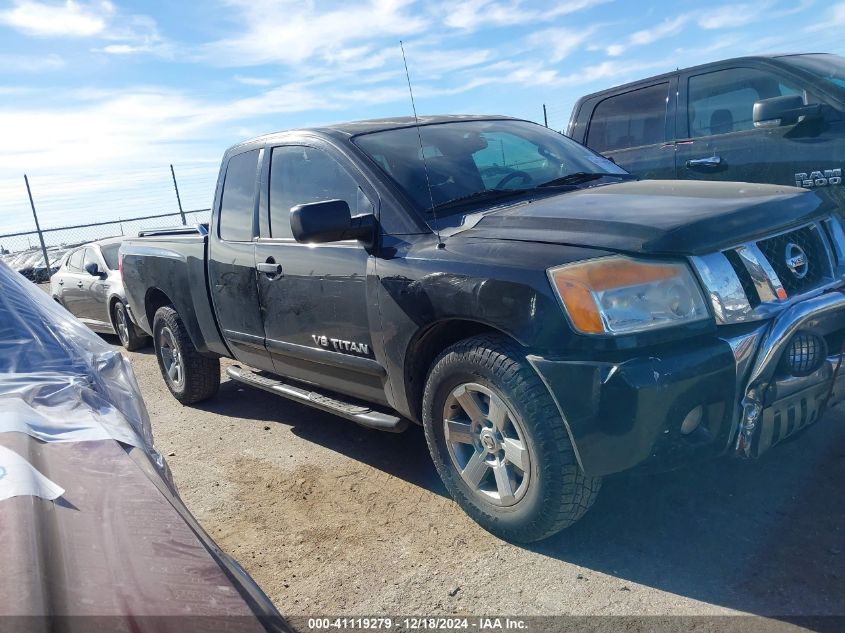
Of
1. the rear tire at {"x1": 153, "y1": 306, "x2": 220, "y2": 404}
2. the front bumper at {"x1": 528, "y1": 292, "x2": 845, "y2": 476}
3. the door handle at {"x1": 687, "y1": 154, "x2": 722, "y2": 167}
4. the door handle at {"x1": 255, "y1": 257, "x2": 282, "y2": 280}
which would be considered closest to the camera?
the front bumper at {"x1": 528, "y1": 292, "x2": 845, "y2": 476}

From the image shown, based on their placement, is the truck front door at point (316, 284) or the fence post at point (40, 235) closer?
the truck front door at point (316, 284)

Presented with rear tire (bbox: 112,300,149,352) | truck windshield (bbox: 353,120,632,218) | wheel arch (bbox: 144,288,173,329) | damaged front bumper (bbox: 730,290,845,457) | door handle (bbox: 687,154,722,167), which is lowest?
rear tire (bbox: 112,300,149,352)

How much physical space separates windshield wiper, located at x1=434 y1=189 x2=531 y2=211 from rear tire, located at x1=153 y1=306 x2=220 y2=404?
2.76 m

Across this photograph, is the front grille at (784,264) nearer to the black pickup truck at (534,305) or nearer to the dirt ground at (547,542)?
the black pickup truck at (534,305)

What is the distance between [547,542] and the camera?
3092mm

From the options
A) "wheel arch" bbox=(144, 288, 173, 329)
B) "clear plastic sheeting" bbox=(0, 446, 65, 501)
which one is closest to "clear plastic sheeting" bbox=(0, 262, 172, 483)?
"clear plastic sheeting" bbox=(0, 446, 65, 501)

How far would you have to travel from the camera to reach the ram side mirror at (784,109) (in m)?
5.08

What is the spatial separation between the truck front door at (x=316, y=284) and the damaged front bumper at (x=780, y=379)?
1.63 meters

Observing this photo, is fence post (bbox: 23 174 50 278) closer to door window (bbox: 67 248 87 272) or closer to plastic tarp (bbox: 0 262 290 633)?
door window (bbox: 67 248 87 272)

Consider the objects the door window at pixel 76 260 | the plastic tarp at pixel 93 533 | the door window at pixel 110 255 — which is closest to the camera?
the plastic tarp at pixel 93 533

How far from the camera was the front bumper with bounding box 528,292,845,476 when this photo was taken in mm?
2525

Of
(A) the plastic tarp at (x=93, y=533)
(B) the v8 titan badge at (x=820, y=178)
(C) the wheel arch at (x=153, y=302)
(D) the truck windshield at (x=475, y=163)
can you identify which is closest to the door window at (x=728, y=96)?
(B) the v8 titan badge at (x=820, y=178)

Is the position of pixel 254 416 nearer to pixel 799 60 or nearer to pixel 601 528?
pixel 601 528

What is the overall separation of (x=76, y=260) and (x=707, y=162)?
338 inches
